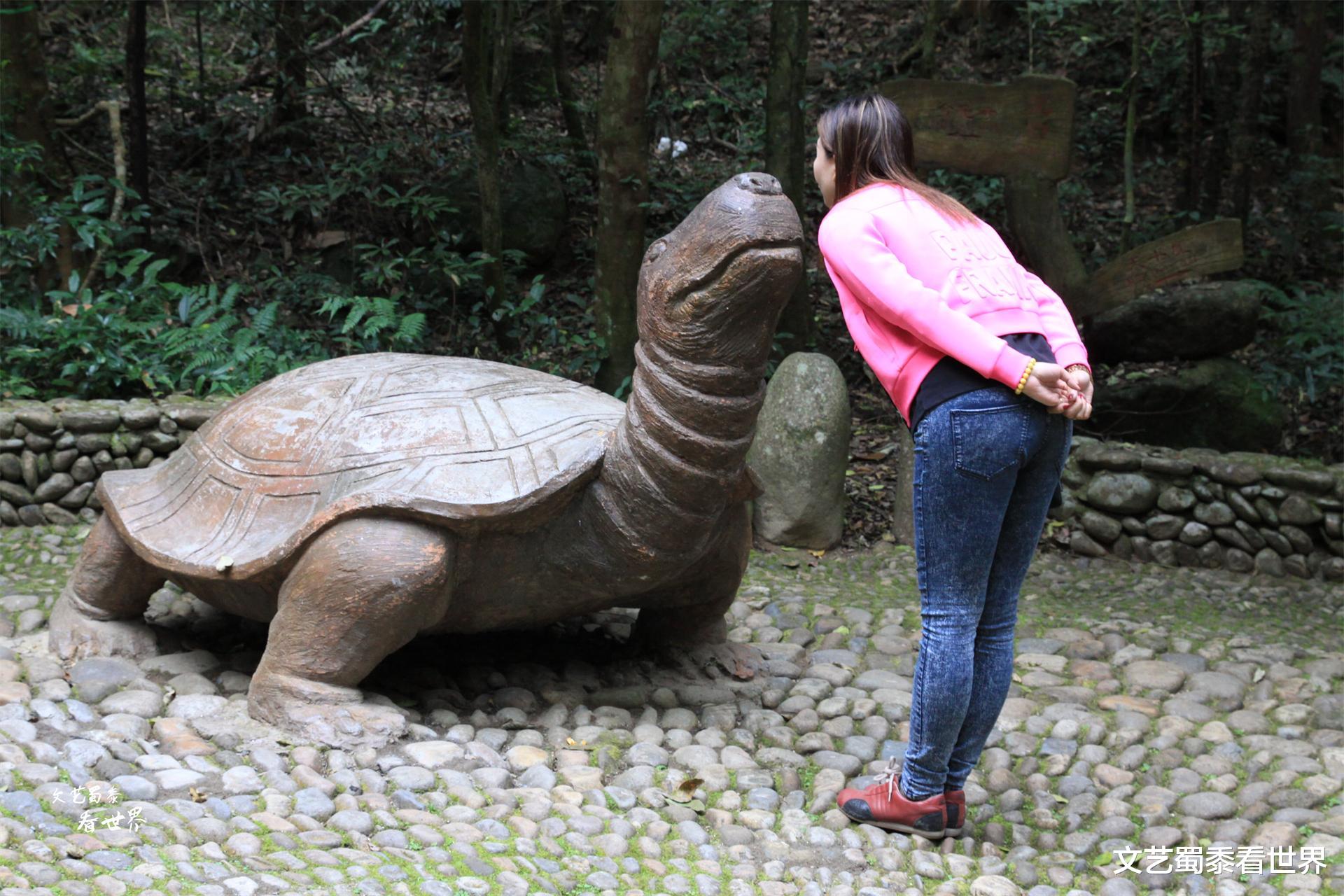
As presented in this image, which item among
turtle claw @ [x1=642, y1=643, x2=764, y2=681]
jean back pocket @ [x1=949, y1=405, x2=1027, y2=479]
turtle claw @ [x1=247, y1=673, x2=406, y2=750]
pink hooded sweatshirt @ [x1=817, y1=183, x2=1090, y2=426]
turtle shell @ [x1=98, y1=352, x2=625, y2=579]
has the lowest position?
turtle claw @ [x1=642, y1=643, x2=764, y2=681]

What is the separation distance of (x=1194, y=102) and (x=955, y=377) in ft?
28.9

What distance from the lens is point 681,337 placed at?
10.3 feet

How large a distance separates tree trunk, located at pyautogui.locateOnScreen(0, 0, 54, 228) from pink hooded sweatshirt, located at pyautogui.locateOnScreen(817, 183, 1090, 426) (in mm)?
5921

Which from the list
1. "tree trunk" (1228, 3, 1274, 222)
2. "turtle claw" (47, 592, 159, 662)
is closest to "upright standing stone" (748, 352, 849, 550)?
"turtle claw" (47, 592, 159, 662)

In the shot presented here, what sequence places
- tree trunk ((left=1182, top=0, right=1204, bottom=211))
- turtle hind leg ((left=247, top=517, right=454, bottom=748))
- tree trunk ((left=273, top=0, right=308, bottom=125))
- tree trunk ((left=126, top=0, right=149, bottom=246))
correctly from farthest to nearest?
tree trunk ((left=1182, top=0, right=1204, bottom=211))
tree trunk ((left=273, top=0, right=308, bottom=125))
tree trunk ((left=126, top=0, right=149, bottom=246))
turtle hind leg ((left=247, top=517, right=454, bottom=748))

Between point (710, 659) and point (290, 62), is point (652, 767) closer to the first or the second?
point (710, 659)

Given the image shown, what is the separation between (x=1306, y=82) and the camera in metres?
9.26

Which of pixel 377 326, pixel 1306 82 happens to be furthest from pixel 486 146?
pixel 1306 82

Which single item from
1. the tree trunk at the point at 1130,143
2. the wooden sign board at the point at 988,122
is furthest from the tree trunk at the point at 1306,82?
the wooden sign board at the point at 988,122

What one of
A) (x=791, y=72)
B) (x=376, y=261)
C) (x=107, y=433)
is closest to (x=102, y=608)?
(x=107, y=433)

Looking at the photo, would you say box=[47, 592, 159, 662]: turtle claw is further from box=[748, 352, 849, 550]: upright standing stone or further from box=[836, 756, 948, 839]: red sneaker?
box=[748, 352, 849, 550]: upright standing stone

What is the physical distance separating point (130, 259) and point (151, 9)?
439 cm

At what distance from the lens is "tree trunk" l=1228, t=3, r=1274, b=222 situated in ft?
28.7

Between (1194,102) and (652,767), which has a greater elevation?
(1194,102)
